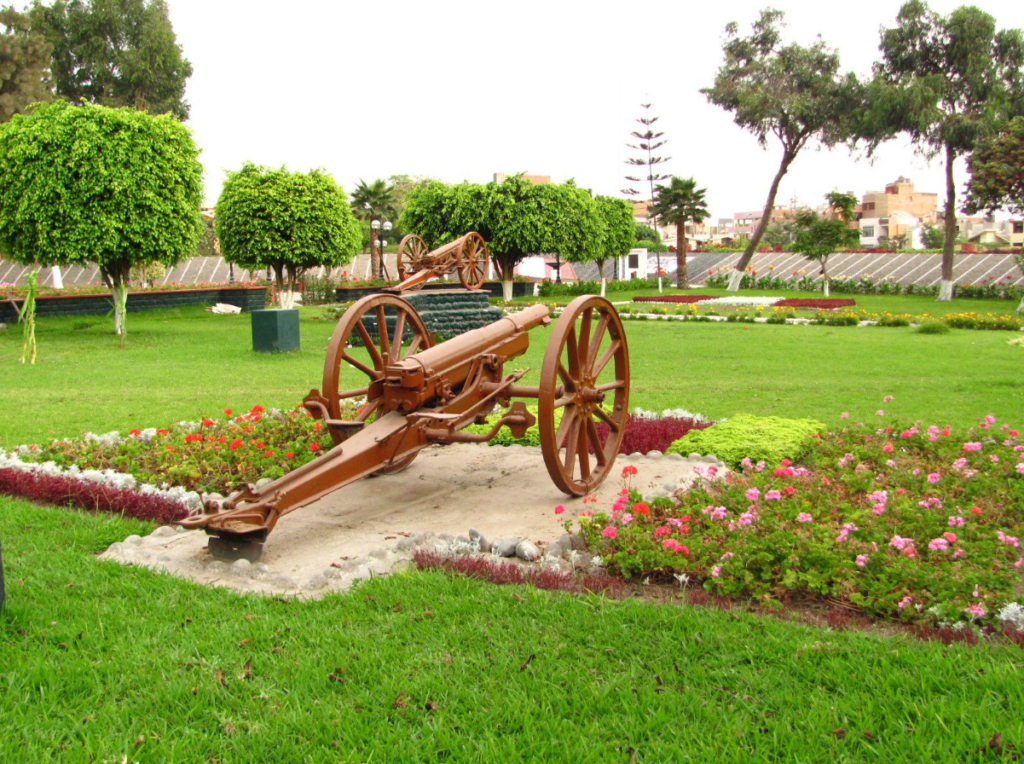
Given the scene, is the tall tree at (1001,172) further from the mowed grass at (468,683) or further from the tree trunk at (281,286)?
the mowed grass at (468,683)

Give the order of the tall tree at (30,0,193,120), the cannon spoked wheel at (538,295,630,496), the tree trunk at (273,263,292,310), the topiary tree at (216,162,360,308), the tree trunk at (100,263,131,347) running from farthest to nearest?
the tall tree at (30,0,193,120), the tree trunk at (273,263,292,310), the topiary tree at (216,162,360,308), the tree trunk at (100,263,131,347), the cannon spoked wheel at (538,295,630,496)

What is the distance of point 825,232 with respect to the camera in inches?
1211

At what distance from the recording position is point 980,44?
27219 mm

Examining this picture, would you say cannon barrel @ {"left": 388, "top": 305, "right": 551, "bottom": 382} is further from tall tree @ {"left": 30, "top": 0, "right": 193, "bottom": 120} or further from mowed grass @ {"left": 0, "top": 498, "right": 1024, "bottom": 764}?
tall tree @ {"left": 30, "top": 0, "right": 193, "bottom": 120}

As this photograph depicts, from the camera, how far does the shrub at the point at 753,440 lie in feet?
20.7

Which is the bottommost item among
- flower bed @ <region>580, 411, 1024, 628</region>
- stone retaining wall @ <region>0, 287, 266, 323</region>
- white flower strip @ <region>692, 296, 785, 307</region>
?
flower bed @ <region>580, 411, 1024, 628</region>

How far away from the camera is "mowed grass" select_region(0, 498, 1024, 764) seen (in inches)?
107

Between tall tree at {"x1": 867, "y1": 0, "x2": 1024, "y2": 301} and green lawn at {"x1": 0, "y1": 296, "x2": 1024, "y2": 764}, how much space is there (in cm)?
2758

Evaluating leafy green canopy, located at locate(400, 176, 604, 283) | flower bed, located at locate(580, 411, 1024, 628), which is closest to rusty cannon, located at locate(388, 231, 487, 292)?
flower bed, located at locate(580, 411, 1024, 628)

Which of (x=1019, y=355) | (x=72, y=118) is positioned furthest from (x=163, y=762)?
(x=72, y=118)

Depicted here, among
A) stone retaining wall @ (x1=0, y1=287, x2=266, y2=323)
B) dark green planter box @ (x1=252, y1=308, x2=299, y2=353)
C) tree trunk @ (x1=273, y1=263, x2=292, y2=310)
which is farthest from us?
tree trunk @ (x1=273, y1=263, x2=292, y2=310)

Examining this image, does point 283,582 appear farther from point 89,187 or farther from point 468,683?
point 89,187

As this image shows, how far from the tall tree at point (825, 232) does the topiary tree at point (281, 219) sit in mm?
16843

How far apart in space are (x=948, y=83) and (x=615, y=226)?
1201 centimetres
